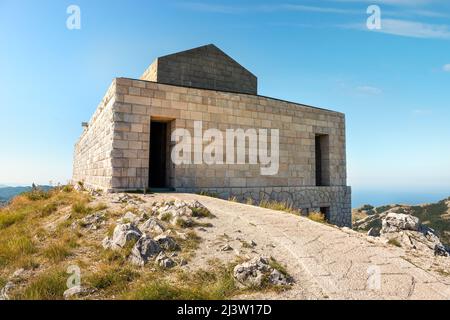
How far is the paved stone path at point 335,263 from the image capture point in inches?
131

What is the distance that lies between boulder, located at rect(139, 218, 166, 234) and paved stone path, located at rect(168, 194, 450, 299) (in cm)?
110

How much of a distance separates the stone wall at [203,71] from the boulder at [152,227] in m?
8.59

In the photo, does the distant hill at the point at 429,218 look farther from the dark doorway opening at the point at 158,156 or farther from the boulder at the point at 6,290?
the boulder at the point at 6,290

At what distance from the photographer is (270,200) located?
10.6 metres

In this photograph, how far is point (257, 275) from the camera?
352 cm

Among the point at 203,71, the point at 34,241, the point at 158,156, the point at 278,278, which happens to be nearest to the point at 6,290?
the point at 34,241

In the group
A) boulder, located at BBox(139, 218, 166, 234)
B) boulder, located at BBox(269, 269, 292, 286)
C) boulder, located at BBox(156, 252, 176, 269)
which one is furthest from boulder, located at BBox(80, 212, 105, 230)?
boulder, located at BBox(269, 269, 292, 286)

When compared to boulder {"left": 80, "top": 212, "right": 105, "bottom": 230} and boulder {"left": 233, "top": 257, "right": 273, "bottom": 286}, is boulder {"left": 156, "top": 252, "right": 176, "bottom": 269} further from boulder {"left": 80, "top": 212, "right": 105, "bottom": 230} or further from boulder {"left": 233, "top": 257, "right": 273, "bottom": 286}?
boulder {"left": 80, "top": 212, "right": 105, "bottom": 230}

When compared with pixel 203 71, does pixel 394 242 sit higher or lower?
lower

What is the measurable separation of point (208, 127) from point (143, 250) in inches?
239

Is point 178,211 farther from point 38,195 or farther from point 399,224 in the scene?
point 38,195

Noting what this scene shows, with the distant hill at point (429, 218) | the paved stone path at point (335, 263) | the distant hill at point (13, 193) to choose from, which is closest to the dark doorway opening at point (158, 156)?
the paved stone path at point (335, 263)

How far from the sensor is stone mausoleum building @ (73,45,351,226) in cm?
844

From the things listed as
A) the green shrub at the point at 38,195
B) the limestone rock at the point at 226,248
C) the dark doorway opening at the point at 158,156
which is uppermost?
the dark doorway opening at the point at 158,156
